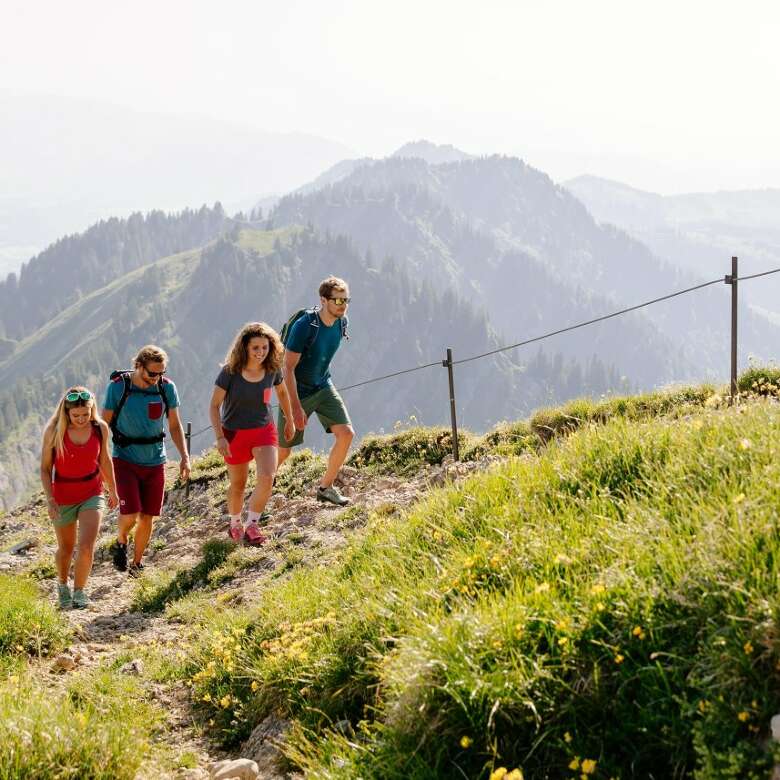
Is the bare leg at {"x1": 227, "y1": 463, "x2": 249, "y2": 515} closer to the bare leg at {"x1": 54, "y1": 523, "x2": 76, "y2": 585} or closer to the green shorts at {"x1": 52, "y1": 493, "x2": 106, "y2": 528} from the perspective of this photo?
the green shorts at {"x1": 52, "y1": 493, "x2": 106, "y2": 528}

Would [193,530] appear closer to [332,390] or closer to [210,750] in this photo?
[332,390]

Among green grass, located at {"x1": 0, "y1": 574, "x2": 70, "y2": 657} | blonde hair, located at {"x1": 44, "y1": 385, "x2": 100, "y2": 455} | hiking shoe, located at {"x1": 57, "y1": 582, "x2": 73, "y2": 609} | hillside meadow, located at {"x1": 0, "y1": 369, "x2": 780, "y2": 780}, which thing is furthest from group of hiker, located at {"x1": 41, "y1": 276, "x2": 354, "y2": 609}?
hillside meadow, located at {"x1": 0, "y1": 369, "x2": 780, "y2": 780}

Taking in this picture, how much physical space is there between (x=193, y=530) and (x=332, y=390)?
2.99 meters

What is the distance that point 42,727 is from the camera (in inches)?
142

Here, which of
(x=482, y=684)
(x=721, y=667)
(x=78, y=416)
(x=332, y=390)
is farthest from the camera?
(x=332, y=390)

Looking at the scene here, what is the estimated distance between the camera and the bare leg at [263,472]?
8.41 meters

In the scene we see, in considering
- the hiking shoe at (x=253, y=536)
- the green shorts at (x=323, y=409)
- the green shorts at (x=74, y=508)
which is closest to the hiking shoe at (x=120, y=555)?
the green shorts at (x=74, y=508)

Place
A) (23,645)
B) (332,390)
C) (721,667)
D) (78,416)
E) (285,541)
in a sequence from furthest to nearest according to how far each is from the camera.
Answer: (332,390) → (285,541) → (78,416) → (23,645) → (721,667)

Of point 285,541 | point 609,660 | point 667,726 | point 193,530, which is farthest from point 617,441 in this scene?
point 193,530

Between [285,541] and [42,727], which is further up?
[42,727]

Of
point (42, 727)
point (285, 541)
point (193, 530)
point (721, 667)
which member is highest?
point (721, 667)

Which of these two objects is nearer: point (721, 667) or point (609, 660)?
point (721, 667)

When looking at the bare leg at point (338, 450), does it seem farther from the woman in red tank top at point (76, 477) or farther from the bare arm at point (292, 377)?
the woman in red tank top at point (76, 477)

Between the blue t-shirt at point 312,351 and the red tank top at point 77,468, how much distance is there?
2336mm
